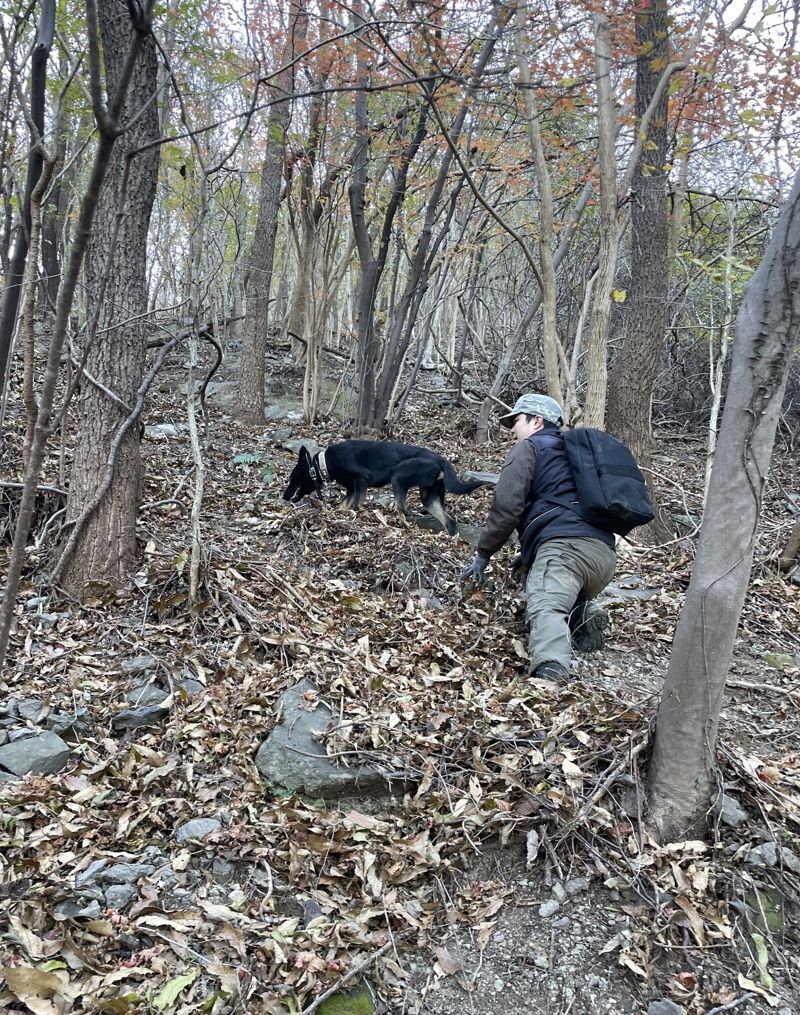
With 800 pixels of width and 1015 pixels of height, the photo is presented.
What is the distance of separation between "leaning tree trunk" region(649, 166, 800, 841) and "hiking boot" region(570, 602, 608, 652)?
180 cm

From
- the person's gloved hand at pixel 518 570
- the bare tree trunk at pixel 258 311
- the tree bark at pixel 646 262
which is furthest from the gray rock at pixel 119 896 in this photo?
the bare tree trunk at pixel 258 311

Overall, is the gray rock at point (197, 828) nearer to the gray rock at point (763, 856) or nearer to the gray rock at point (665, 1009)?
the gray rock at point (665, 1009)

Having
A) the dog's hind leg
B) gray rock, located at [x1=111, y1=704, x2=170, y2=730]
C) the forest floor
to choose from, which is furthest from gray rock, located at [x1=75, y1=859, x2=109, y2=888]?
the dog's hind leg

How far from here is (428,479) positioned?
22.7 ft

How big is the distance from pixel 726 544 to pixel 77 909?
2581mm

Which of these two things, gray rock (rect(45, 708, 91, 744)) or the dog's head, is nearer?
gray rock (rect(45, 708, 91, 744))

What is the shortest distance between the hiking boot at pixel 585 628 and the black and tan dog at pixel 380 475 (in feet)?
7.75

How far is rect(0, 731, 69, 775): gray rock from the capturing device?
10.0 ft

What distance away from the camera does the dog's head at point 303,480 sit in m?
6.70

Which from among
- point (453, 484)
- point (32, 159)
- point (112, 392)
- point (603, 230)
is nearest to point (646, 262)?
point (603, 230)

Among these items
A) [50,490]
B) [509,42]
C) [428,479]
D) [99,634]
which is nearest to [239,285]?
[509,42]

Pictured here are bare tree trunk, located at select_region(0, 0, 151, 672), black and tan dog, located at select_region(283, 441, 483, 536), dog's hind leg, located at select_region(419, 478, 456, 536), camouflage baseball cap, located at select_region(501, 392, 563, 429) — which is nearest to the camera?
bare tree trunk, located at select_region(0, 0, 151, 672)

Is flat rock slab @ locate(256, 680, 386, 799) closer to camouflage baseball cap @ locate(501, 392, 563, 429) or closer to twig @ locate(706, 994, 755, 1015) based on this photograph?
twig @ locate(706, 994, 755, 1015)

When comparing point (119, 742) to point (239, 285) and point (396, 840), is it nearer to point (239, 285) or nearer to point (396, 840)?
point (396, 840)
